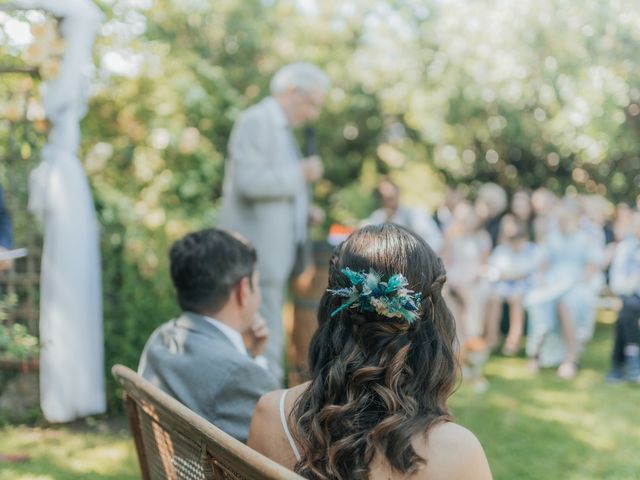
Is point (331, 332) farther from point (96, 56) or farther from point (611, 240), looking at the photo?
point (611, 240)

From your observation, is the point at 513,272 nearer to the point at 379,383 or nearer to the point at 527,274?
the point at 527,274

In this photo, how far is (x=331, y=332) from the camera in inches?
67.1

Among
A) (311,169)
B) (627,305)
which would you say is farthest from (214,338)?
(627,305)

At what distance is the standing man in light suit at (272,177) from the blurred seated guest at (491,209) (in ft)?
11.7

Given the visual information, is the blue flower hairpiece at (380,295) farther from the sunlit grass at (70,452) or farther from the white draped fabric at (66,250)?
the white draped fabric at (66,250)

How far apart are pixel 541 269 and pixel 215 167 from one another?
15.0ft

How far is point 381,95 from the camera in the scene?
14.1 metres

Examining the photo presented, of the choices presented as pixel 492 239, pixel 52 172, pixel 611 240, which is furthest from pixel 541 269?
pixel 52 172

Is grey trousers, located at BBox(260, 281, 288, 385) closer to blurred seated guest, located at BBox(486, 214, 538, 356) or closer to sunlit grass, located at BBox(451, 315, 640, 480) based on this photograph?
sunlit grass, located at BBox(451, 315, 640, 480)

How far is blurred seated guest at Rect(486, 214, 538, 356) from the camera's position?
312 inches

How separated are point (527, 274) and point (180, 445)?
6804mm

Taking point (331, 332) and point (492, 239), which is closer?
point (331, 332)

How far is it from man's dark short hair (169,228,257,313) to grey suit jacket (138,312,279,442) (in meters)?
0.24

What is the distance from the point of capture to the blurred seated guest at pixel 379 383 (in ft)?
4.89
